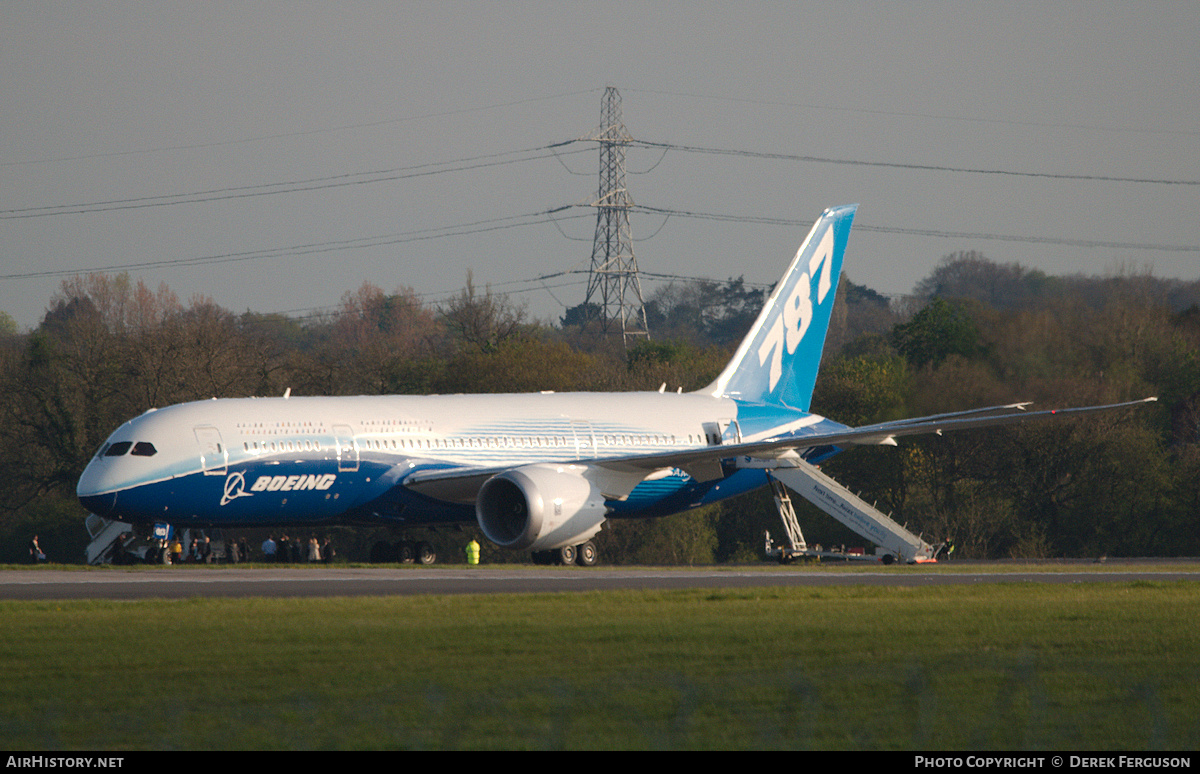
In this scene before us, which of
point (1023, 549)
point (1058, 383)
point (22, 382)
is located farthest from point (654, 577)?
point (22, 382)

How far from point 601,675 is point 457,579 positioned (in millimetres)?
14671

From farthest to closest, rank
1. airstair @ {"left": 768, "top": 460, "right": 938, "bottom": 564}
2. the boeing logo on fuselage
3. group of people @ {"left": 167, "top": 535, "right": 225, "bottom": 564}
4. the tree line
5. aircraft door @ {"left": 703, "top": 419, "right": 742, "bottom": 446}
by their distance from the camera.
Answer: the tree line
aircraft door @ {"left": 703, "top": 419, "right": 742, "bottom": 446}
airstair @ {"left": 768, "top": 460, "right": 938, "bottom": 564}
group of people @ {"left": 167, "top": 535, "right": 225, "bottom": 564}
the boeing logo on fuselage

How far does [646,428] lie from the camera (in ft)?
132

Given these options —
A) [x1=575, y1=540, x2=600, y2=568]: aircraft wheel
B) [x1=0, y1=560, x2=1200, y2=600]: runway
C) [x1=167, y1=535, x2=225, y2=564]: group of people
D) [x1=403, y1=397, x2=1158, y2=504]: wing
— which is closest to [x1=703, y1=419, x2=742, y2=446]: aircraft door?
[x1=403, y1=397, x2=1158, y2=504]: wing

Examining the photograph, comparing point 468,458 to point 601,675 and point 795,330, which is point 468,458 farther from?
point 601,675

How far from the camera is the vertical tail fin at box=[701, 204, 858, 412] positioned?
145ft

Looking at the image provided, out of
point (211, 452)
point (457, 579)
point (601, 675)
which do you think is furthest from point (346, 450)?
point (601, 675)

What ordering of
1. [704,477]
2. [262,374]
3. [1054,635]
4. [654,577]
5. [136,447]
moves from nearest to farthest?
[1054,635], [654,577], [136,447], [704,477], [262,374]

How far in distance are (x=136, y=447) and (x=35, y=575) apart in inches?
152

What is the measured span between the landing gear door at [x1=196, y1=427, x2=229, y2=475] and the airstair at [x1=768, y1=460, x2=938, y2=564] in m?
15.4

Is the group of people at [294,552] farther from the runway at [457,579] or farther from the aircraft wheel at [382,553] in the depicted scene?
the runway at [457,579]

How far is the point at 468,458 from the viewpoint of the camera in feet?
121

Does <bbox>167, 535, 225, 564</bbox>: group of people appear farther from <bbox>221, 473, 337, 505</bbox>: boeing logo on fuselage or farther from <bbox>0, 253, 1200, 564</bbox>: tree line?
<bbox>0, 253, 1200, 564</bbox>: tree line

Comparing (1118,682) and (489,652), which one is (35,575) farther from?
(1118,682)
